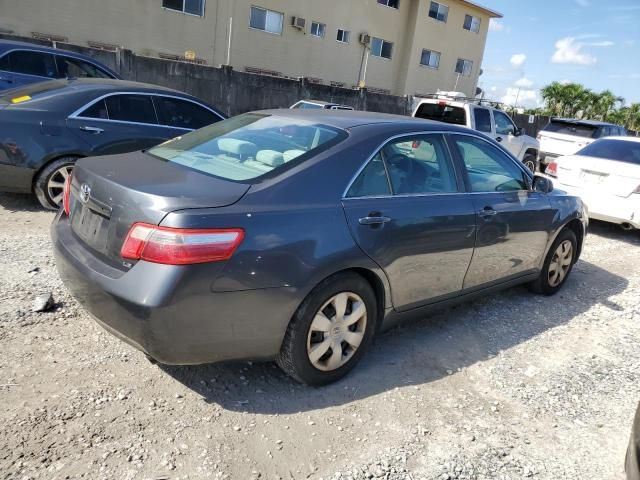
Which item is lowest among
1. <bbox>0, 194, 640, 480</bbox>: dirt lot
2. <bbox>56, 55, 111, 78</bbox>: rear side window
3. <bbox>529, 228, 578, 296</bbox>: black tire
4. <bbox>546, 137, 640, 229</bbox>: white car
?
<bbox>0, 194, 640, 480</bbox>: dirt lot

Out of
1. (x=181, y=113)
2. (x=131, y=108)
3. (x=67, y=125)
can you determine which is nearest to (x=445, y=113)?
(x=181, y=113)

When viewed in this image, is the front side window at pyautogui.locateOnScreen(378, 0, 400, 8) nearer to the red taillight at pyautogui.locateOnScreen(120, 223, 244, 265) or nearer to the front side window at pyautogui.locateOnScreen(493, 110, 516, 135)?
the front side window at pyautogui.locateOnScreen(493, 110, 516, 135)

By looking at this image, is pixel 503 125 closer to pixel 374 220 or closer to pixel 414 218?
pixel 414 218

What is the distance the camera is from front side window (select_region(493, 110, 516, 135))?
11.9 metres

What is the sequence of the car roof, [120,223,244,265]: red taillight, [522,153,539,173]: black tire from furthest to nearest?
1. [522,153,539,173]: black tire
2. the car roof
3. [120,223,244,265]: red taillight

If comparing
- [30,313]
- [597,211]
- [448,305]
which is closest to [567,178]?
[597,211]

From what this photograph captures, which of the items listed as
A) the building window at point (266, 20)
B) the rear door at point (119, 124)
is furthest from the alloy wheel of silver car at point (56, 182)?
the building window at point (266, 20)

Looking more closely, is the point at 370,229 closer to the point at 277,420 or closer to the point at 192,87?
the point at 277,420

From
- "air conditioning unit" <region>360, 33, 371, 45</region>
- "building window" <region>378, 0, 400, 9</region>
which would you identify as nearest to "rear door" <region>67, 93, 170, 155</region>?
"air conditioning unit" <region>360, 33, 371, 45</region>

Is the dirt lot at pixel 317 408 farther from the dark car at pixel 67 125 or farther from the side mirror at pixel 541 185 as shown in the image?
the dark car at pixel 67 125

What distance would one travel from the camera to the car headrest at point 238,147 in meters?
3.18

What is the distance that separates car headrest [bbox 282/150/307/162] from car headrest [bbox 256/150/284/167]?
24mm

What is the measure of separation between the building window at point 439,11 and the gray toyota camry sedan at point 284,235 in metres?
27.3

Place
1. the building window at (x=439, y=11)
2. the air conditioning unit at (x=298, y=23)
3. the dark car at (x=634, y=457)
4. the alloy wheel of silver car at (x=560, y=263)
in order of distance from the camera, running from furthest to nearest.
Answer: the building window at (x=439, y=11)
the air conditioning unit at (x=298, y=23)
the alloy wheel of silver car at (x=560, y=263)
the dark car at (x=634, y=457)
